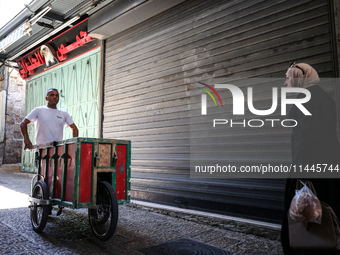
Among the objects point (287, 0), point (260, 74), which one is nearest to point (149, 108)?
point (260, 74)

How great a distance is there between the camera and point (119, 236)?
371 centimetres

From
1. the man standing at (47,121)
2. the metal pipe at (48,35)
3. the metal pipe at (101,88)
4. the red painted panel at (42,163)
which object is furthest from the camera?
the metal pipe at (48,35)

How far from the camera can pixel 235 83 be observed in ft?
16.2

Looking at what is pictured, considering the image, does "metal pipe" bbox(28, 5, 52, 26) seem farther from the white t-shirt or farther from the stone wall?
the stone wall

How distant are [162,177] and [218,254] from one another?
3042 mm

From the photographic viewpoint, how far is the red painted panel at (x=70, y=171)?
11.8 ft

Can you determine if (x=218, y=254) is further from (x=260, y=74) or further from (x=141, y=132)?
(x=141, y=132)

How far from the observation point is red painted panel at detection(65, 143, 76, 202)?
11.8ft

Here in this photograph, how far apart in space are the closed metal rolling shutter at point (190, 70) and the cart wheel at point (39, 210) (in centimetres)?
265

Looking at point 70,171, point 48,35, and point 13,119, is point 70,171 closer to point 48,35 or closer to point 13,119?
point 48,35

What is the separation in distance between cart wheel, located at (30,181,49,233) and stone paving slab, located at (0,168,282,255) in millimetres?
118

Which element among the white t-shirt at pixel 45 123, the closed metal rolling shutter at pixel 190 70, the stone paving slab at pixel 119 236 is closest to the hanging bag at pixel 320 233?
the stone paving slab at pixel 119 236

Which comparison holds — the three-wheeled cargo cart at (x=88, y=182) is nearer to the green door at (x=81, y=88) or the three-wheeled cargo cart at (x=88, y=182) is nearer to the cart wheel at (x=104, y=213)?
the cart wheel at (x=104, y=213)

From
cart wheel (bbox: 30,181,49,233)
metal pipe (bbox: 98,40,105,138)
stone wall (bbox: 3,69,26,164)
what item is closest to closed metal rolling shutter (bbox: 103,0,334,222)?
metal pipe (bbox: 98,40,105,138)
